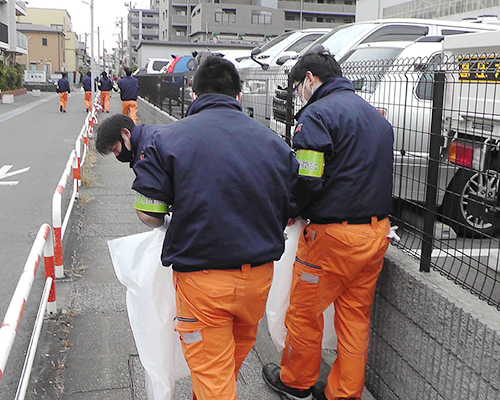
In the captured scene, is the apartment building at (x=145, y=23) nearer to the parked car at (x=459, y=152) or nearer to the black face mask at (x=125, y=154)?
the black face mask at (x=125, y=154)

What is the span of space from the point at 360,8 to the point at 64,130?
20.7 meters

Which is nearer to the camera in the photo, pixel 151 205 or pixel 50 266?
pixel 151 205

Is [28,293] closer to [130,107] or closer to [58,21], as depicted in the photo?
[130,107]

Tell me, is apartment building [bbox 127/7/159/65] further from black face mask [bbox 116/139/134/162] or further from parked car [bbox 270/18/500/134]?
black face mask [bbox 116/139/134/162]

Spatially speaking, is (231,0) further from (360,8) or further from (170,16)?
(360,8)

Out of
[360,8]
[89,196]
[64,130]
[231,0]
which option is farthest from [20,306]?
[231,0]

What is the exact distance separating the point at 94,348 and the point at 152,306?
4.47 ft

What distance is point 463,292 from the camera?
9.44 feet

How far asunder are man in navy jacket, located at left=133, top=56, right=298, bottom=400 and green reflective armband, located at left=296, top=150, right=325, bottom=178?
0.24 m

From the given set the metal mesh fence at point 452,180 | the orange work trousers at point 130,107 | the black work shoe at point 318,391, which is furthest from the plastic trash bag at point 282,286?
the orange work trousers at point 130,107

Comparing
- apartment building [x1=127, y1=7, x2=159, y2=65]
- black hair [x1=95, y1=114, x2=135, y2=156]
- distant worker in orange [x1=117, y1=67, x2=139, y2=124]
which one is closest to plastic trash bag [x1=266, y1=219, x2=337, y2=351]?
black hair [x1=95, y1=114, x2=135, y2=156]

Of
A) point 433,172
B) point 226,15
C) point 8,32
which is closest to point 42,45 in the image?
point 226,15

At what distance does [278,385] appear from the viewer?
Answer: 11.7 ft

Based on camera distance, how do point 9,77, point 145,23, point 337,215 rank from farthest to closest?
1. point 145,23
2. point 9,77
3. point 337,215
